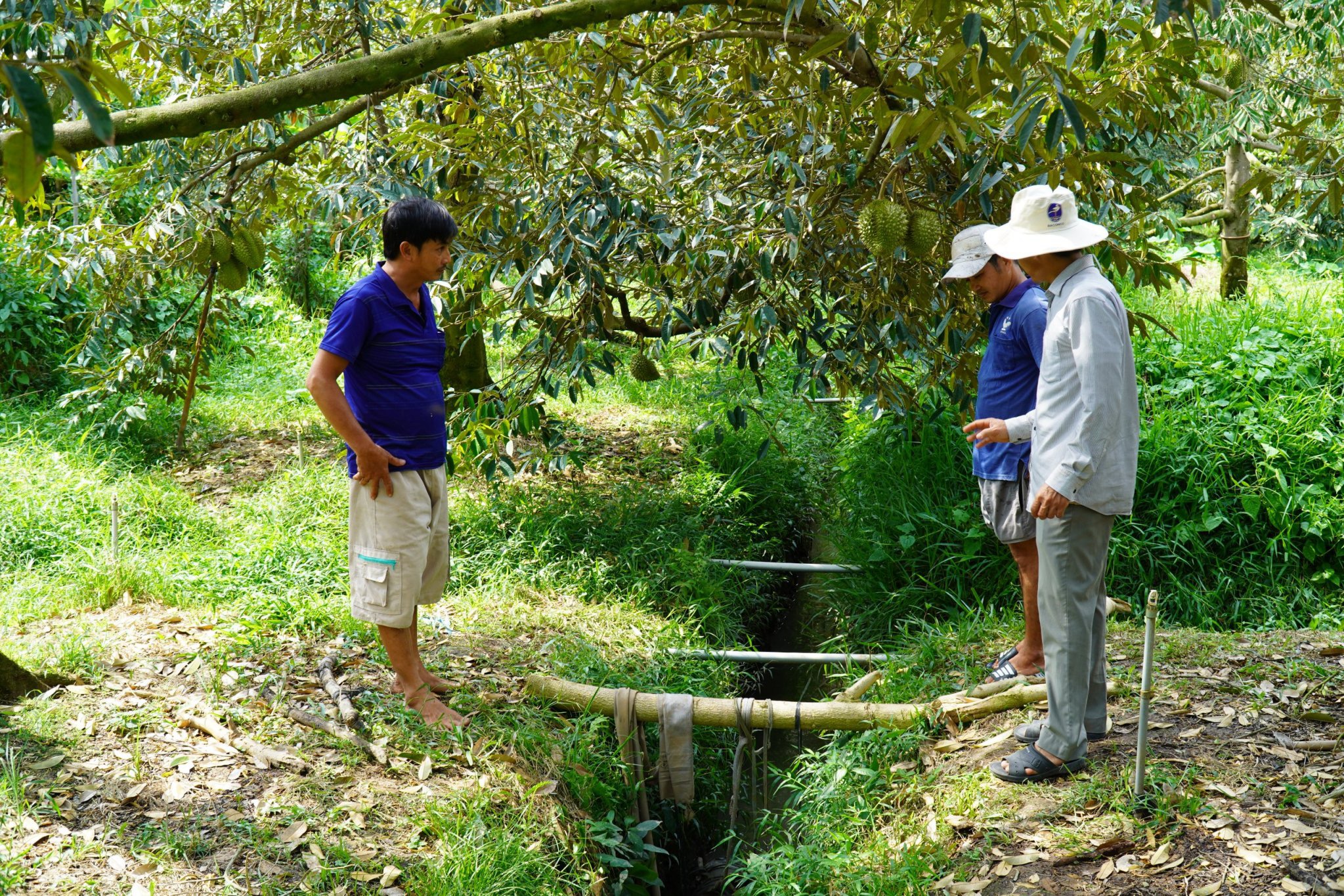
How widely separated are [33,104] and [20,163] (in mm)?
169

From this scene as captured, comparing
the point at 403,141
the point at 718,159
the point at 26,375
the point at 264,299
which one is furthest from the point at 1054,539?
the point at 264,299

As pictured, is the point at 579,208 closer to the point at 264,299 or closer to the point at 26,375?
the point at 26,375

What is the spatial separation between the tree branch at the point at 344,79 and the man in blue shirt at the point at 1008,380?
1.35 meters

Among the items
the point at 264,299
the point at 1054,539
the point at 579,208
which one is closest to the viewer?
the point at 1054,539

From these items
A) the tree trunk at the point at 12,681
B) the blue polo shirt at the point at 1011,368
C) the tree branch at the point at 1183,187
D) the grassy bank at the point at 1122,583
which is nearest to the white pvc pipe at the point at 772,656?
the grassy bank at the point at 1122,583

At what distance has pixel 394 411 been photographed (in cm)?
337

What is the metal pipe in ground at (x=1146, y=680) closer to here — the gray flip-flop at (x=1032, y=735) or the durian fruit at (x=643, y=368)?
the gray flip-flop at (x=1032, y=735)

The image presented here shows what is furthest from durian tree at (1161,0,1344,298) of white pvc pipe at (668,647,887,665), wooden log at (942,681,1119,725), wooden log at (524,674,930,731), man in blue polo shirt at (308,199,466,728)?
man in blue polo shirt at (308,199,466,728)

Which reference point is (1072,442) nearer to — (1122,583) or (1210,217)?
(1122,583)

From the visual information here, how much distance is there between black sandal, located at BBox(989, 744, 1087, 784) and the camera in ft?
10.4

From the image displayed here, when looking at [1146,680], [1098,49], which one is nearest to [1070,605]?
[1146,680]

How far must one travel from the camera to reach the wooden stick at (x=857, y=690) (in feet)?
13.2

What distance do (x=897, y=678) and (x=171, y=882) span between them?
272 cm

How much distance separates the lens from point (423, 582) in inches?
143
